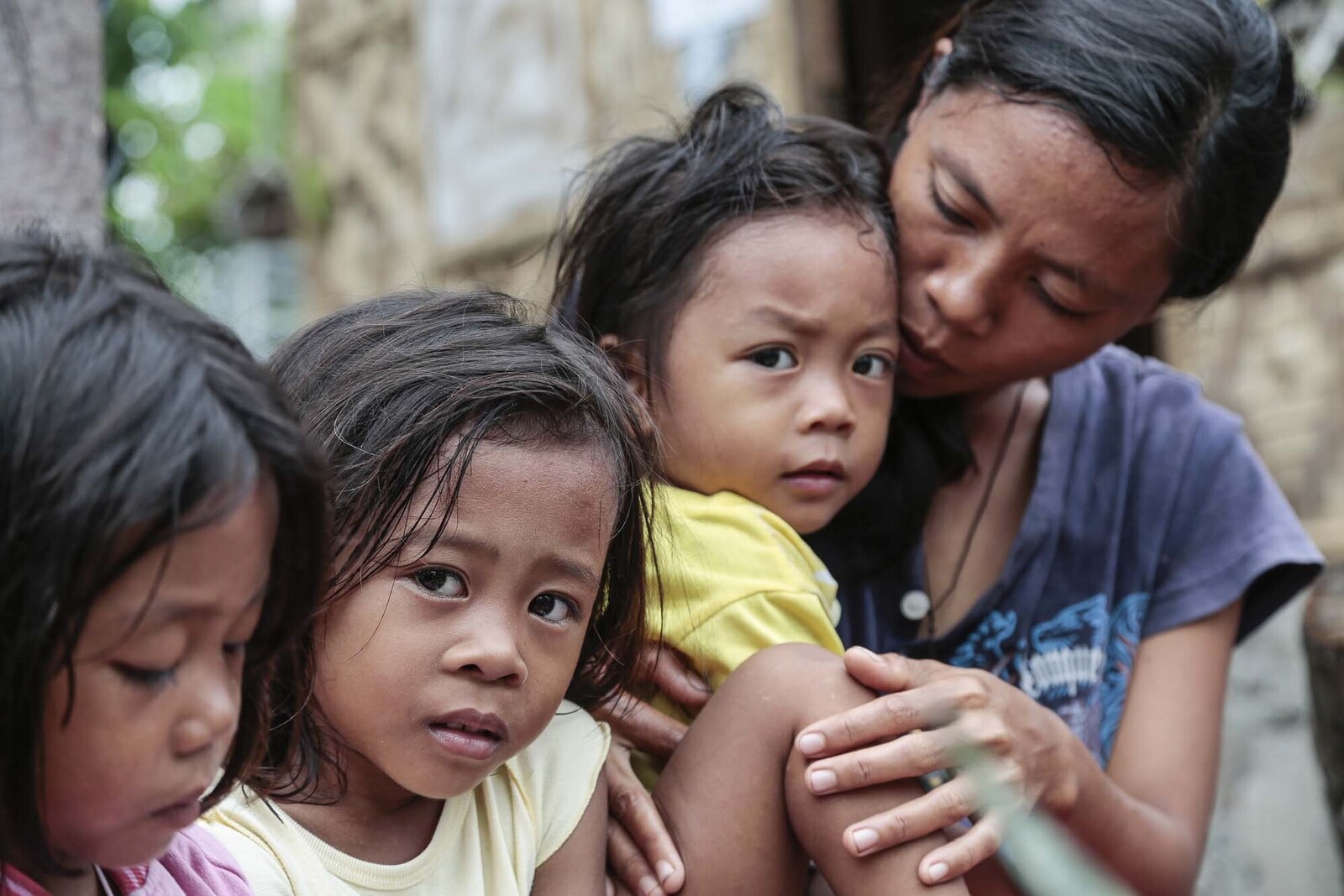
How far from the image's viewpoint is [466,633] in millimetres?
1394

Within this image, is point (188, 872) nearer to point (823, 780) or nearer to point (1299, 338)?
point (823, 780)

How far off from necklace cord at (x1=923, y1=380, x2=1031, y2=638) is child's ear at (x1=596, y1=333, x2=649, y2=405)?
53 centimetres

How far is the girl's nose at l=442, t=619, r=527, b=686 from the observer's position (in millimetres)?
1375

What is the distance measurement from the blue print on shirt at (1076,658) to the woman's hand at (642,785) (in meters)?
0.54

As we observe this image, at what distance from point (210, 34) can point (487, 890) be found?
13147 millimetres

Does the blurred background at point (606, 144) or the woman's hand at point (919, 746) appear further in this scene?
the blurred background at point (606, 144)

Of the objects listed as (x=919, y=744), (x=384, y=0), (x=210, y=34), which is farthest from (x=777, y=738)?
(x=210, y=34)

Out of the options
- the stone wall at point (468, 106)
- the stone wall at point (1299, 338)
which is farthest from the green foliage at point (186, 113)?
the stone wall at point (1299, 338)

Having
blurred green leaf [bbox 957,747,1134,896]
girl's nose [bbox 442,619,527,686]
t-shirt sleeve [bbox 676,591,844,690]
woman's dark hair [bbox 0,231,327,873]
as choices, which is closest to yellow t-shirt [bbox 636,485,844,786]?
t-shirt sleeve [bbox 676,591,844,690]

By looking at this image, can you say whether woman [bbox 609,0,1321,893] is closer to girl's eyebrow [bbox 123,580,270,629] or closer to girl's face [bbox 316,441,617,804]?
girl's face [bbox 316,441,617,804]

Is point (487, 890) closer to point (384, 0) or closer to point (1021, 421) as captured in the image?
point (1021, 421)

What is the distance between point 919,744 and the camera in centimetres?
158

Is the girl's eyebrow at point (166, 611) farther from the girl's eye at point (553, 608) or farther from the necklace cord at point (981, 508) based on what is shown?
the necklace cord at point (981, 508)

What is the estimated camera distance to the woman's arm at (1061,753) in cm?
157
